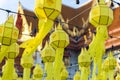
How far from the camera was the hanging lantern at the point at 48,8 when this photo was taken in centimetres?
322

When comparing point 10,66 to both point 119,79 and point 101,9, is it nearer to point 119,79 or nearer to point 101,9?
point 101,9

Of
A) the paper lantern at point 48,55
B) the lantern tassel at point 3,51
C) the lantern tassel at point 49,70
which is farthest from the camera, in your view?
the paper lantern at point 48,55

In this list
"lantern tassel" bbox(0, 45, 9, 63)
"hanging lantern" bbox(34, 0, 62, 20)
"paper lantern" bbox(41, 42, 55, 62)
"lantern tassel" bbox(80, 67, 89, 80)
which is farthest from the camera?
"lantern tassel" bbox(80, 67, 89, 80)

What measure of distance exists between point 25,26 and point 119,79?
39.7 ft

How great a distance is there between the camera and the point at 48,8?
10.6ft

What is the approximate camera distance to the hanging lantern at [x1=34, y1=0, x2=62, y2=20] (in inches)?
127

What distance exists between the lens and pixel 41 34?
327 cm

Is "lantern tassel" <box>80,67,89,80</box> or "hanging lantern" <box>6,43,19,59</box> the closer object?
"hanging lantern" <box>6,43,19,59</box>

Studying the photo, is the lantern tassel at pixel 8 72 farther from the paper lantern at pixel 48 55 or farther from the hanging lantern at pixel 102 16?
the hanging lantern at pixel 102 16

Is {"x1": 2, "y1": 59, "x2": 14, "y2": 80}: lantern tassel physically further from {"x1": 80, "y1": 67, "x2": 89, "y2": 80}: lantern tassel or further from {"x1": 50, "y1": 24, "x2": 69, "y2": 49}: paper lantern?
{"x1": 80, "y1": 67, "x2": 89, "y2": 80}: lantern tassel

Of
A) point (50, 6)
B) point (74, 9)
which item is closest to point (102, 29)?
point (50, 6)

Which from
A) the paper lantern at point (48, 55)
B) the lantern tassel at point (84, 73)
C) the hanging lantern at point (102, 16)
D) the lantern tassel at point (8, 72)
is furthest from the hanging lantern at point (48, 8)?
the lantern tassel at point (84, 73)

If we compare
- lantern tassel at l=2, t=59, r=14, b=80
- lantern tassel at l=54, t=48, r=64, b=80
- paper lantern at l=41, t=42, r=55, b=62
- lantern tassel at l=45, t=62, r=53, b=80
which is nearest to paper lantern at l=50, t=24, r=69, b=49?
lantern tassel at l=54, t=48, r=64, b=80

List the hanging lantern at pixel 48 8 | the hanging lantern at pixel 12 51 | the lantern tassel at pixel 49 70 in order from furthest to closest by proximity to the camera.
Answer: the hanging lantern at pixel 12 51 → the lantern tassel at pixel 49 70 → the hanging lantern at pixel 48 8
